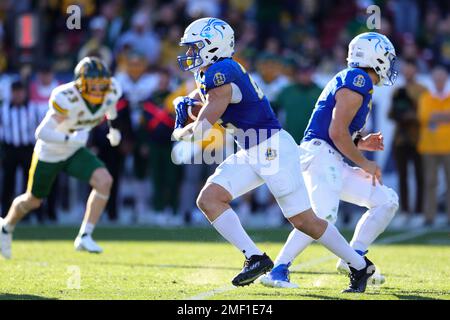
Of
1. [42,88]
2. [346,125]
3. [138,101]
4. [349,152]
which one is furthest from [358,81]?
[42,88]

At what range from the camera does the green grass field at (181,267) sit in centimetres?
618

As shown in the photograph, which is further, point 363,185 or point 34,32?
point 34,32

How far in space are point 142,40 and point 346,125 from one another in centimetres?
847

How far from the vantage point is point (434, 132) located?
12141 millimetres

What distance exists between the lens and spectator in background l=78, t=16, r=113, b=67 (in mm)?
12998

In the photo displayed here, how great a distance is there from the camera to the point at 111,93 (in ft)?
29.3

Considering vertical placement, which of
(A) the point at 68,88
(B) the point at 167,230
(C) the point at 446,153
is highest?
(A) the point at 68,88

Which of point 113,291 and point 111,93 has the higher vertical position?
point 111,93

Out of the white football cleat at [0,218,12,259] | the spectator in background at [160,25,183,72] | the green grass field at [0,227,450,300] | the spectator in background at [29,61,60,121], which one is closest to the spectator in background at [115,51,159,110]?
the spectator in background at [29,61,60,121]

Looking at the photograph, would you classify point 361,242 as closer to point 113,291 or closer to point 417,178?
point 113,291

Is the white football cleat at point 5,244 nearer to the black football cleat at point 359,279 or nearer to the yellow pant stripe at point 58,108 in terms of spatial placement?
the yellow pant stripe at point 58,108
